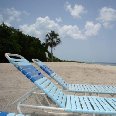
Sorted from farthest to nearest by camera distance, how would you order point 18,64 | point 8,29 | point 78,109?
point 8,29 < point 18,64 < point 78,109

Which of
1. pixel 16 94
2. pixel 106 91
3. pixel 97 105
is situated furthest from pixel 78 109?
pixel 16 94

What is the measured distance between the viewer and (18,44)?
45.4m

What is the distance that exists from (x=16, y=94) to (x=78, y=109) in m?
3.77

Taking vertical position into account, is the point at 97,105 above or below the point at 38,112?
above

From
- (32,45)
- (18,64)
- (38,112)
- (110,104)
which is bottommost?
(38,112)

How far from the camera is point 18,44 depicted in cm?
4541

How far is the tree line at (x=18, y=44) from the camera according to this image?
138 ft

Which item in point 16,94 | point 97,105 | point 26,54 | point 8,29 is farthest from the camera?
point 26,54

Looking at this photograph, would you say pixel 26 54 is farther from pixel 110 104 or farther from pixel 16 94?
pixel 110 104

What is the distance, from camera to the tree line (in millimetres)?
42019

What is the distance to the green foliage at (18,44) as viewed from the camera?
1652 inches

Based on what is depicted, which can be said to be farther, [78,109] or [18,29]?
[18,29]

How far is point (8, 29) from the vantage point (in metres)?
44.4

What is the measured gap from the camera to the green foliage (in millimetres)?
41950
